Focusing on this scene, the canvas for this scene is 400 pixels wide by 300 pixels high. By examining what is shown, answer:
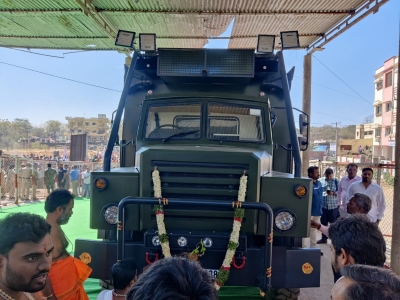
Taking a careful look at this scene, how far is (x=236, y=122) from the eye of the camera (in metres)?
4.64

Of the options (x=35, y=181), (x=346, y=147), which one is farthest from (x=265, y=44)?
(x=346, y=147)

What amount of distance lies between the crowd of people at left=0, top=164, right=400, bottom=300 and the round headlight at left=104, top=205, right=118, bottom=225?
52 cm

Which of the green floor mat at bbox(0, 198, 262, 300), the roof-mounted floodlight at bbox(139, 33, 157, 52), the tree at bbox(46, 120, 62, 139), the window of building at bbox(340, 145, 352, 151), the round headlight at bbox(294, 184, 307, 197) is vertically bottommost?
the green floor mat at bbox(0, 198, 262, 300)

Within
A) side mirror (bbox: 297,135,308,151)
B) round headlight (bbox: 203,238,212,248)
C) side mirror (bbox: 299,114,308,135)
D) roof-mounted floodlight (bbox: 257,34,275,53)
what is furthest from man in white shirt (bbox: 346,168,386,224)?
round headlight (bbox: 203,238,212,248)

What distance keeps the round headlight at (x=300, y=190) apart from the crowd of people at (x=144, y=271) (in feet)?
1.66

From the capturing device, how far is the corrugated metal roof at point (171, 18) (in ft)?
23.3

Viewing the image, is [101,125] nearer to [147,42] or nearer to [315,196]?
[315,196]

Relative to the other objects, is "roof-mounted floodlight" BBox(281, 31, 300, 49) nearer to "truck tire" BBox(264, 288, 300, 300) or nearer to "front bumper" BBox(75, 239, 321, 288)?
"front bumper" BBox(75, 239, 321, 288)

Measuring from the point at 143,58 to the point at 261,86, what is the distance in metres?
1.72

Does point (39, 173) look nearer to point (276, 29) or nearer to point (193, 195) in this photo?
point (276, 29)

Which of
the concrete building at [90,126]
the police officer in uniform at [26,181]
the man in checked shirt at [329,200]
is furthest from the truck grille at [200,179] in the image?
the concrete building at [90,126]

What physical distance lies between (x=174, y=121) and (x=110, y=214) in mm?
1643

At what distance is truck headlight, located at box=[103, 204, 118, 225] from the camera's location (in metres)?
3.54

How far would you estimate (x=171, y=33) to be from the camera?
29.9 ft
